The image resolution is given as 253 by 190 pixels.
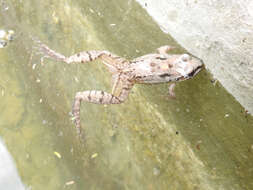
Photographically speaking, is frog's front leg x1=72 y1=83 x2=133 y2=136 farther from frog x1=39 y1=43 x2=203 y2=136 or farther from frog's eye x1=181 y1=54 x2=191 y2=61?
frog's eye x1=181 y1=54 x2=191 y2=61

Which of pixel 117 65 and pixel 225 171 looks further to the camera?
pixel 117 65

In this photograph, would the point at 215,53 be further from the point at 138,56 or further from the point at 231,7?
the point at 138,56

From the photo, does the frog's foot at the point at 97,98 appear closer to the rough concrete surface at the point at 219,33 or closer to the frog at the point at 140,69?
the frog at the point at 140,69

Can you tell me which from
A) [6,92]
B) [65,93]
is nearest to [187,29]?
[65,93]

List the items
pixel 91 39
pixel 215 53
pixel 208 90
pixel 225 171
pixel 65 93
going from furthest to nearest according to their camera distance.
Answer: pixel 65 93 → pixel 91 39 → pixel 208 90 → pixel 215 53 → pixel 225 171

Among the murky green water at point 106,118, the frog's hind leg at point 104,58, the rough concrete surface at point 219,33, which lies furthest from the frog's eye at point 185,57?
the frog's hind leg at point 104,58

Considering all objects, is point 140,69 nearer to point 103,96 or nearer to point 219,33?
point 103,96

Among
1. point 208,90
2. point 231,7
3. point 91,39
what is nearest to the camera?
point 231,7

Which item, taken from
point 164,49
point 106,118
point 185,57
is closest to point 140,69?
point 164,49
